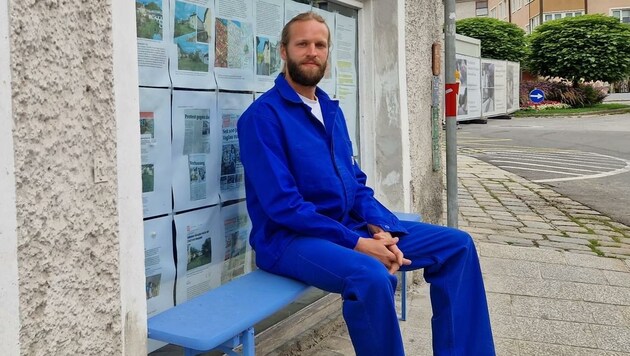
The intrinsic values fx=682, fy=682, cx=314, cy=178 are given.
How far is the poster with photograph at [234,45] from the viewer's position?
10.6 ft

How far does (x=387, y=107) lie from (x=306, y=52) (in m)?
1.71

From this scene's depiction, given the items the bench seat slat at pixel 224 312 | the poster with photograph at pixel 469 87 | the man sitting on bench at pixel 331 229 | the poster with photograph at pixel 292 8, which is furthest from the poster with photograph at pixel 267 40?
the poster with photograph at pixel 469 87

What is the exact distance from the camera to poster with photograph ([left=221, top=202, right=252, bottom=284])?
10.9 feet

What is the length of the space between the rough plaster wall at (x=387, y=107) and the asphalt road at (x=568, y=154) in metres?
4.14

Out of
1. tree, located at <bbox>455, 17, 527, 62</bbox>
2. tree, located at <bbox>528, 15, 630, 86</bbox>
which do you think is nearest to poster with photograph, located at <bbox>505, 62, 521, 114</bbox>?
tree, located at <bbox>528, 15, 630, 86</bbox>

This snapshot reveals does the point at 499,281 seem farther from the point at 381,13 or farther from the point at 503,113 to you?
the point at 503,113

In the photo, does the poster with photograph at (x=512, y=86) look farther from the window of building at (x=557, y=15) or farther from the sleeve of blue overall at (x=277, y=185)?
the sleeve of blue overall at (x=277, y=185)

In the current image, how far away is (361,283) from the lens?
2545mm

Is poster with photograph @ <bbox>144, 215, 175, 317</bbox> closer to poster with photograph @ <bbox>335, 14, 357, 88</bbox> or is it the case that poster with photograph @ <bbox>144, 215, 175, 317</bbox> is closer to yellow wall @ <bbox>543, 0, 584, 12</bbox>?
poster with photograph @ <bbox>335, 14, 357, 88</bbox>

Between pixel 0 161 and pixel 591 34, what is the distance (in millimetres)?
38261

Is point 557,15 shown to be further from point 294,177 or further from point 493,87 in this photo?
point 294,177

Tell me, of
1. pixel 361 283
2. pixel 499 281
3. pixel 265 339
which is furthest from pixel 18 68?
pixel 499 281

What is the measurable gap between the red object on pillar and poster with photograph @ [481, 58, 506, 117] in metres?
19.4

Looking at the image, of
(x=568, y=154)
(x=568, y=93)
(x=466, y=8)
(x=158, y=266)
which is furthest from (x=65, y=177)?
(x=466, y=8)
